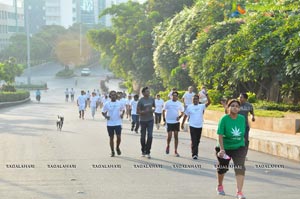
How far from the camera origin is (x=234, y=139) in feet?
32.2

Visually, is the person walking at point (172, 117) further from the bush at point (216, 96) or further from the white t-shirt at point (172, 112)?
the bush at point (216, 96)

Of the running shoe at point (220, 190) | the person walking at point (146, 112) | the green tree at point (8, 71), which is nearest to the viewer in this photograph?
the running shoe at point (220, 190)

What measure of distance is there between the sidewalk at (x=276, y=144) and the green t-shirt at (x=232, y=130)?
5.80 meters

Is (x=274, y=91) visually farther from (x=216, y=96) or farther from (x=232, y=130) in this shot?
(x=232, y=130)

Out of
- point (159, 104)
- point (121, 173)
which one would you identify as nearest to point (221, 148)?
point (121, 173)

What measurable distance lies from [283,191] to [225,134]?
165 centimetres

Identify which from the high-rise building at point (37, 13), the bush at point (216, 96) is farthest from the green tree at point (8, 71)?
the high-rise building at point (37, 13)

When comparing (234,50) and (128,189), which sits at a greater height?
(234,50)

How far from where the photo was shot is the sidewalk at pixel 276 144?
615 inches

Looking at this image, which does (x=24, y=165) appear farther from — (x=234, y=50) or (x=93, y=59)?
(x=93, y=59)

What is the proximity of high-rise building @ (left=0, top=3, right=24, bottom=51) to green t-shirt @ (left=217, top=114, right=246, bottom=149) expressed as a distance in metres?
144

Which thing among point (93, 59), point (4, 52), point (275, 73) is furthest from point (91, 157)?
point (93, 59)

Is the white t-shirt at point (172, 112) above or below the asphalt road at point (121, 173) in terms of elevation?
above

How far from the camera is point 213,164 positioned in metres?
14.4
